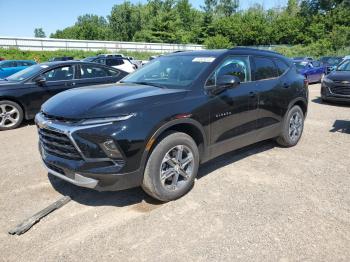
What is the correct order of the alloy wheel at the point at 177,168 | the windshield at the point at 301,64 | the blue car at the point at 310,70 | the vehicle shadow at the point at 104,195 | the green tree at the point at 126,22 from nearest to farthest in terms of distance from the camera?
1. the alloy wheel at the point at 177,168
2. the vehicle shadow at the point at 104,195
3. the blue car at the point at 310,70
4. the windshield at the point at 301,64
5. the green tree at the point at 126,22

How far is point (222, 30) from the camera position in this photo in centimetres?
6856

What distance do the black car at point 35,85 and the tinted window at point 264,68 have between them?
16.1ft

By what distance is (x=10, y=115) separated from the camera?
8.11m

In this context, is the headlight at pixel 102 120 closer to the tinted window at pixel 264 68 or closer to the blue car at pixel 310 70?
the tinted window at pixel 264 68

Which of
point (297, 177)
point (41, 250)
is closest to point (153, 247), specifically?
point (41, 250)

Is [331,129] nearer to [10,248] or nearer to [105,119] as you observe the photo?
[105,119]

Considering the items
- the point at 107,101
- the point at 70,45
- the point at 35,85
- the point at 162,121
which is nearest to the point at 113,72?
the point at 35,85

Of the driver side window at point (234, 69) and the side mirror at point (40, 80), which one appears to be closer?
the driver side window at point (234, 69)

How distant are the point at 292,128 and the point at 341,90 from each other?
19.6 feet

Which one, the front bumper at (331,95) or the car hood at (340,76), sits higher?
the car hood at (340,76)

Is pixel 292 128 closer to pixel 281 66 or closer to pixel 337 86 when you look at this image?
pixel 281 66

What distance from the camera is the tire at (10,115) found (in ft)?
26.3

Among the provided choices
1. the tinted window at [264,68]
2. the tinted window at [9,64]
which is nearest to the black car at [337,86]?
the tinted window at [264,68]

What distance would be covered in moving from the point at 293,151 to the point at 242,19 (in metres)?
69.5
